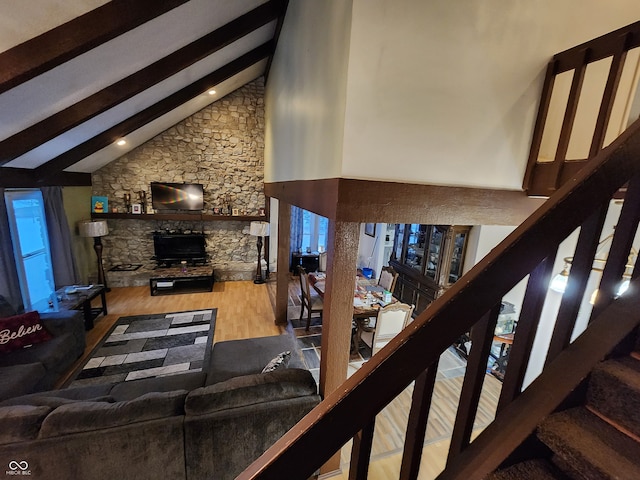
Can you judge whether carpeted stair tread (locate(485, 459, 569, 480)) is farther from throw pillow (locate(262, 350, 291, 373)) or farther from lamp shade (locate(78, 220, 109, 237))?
lamp shade (locate(78, 220, 109, 237))

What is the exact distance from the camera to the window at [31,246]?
150 inches

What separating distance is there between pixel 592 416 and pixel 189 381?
3.03 m

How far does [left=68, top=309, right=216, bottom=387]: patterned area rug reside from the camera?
11.4 ft

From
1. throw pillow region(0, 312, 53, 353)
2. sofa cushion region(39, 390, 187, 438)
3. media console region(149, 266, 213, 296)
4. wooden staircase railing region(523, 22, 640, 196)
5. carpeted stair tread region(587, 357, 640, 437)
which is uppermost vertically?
wooden staircase railing region(523, 22, 640, 196)

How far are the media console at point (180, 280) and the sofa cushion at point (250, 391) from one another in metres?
4.15

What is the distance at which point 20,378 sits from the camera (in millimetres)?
2578

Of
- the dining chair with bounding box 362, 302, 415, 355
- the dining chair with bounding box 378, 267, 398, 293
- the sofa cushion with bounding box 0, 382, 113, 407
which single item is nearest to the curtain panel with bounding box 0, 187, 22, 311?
the sofa cushion with bounding box 0, 382, 113, 407

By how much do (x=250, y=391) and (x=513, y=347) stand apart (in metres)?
1.95

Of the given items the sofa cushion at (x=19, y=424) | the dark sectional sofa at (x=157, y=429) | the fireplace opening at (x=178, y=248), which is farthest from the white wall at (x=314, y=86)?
the fireplace opening at (x=178, y=248)

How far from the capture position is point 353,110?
1.58 m

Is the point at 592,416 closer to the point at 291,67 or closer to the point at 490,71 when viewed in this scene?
the point at 490,71

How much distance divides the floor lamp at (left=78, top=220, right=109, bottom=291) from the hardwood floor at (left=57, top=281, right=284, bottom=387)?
511 mm

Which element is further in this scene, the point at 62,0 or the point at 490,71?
the point at 490,71

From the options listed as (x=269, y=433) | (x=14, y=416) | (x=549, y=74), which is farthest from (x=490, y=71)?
(x=14, y=416)
